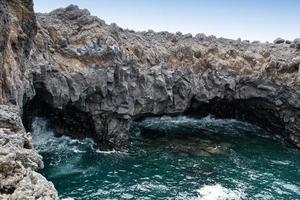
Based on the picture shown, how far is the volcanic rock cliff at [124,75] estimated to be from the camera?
39.0 m

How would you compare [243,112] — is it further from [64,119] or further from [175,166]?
[64,119]

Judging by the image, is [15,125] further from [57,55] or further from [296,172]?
[296,172]

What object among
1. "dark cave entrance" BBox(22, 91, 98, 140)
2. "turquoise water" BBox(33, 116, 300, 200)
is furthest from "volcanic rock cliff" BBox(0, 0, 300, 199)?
"turquoise water" BBox(33, 116, 300, 200)

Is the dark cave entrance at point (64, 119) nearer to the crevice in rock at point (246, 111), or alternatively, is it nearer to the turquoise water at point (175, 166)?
the turquoise water at point (175, 166)

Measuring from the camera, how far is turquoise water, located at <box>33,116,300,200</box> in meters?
40.4

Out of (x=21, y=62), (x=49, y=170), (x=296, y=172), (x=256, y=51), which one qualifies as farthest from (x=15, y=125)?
(x=256, y=51)

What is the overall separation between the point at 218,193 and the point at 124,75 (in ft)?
65.0

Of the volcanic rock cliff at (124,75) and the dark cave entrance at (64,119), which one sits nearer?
the volcanic rock cliff at (124,75)

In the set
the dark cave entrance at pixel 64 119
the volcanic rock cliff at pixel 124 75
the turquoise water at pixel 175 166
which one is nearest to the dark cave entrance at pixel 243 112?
the volcanic rock cliff at pixel 124 75

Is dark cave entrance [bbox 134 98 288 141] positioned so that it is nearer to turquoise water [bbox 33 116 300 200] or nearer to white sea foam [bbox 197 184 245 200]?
turquoise water [bbox 33 116 300 200]

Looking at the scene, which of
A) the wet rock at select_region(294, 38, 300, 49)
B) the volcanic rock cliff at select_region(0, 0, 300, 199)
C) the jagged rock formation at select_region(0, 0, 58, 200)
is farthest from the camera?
the wet rock at select_region(294, 38, 300, 49)

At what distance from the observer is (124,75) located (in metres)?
52.3

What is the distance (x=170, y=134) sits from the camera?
198 feet

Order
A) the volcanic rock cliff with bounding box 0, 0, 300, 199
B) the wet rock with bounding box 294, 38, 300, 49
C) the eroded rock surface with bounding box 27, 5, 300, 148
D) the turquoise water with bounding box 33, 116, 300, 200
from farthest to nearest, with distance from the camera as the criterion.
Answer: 1. the wet rock with bounding box 294, 38, 300, 49
2. the eroded rock surface with bounding box 27, 5, 300, 148
3. the turquoise water with bounding box 33, 116, 300, 200
4. the volcanic rock cliff with bounding box 0, 0, 300, 199
